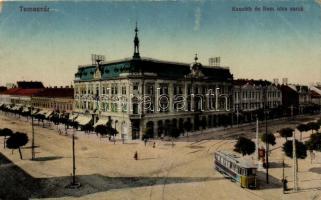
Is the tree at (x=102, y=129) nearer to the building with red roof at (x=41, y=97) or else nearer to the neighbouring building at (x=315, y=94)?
the building with red roof at (x=41, y=97)

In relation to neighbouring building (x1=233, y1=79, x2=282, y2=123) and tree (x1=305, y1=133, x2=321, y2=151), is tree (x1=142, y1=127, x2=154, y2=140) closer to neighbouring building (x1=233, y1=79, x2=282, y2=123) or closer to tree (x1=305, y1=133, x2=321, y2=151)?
tree (x1=305, y1=133, x2=321, y2=151)

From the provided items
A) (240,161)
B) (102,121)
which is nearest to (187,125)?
(102,121)

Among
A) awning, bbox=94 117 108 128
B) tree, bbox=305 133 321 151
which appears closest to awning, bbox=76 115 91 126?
awning, bbox=94 117 108 128

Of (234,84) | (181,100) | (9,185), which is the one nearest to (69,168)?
(9,185)

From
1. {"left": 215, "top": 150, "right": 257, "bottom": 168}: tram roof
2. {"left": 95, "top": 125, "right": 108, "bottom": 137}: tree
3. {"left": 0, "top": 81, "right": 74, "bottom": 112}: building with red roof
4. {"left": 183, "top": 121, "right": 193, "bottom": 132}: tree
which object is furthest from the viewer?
{"left": 0, "top": 81, "right": 74, "bottom": 112}: building with red roof

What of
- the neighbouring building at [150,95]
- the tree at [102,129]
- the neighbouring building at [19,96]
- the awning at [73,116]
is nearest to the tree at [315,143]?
the neighbouring building at [150,95]

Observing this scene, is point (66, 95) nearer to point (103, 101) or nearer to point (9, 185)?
point (103, 101)
